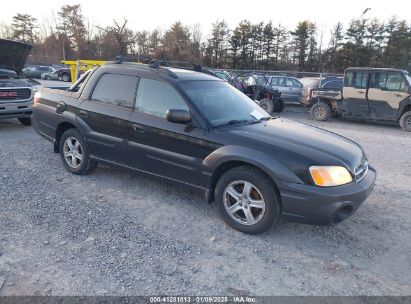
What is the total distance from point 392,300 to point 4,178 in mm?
4965

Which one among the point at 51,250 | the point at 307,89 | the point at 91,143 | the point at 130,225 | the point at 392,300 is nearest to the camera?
the point at 392,300

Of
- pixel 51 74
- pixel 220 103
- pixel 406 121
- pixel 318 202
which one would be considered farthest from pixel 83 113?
pixel 51 74

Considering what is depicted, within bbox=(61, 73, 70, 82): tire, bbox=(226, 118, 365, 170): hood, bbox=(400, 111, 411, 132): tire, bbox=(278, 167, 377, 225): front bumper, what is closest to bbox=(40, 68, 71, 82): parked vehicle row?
bbox=(61, 73, 70, 82): tire

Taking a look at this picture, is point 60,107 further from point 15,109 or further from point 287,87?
point 287,87

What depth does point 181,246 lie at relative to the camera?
3.38 m

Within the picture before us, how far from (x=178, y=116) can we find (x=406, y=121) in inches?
386

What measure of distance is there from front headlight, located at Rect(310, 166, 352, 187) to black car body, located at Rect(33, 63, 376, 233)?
51 mm

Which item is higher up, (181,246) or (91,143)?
(91,143)

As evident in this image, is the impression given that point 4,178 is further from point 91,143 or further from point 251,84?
Result: point 251,84

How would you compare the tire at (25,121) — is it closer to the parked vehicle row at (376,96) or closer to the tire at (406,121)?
the parked vehicle row at (376,96)

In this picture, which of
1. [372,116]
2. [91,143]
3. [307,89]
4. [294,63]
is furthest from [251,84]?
[294,63]

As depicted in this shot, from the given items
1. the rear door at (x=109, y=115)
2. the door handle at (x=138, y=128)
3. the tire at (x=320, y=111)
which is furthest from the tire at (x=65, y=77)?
the door handle at (x=138, y=128)

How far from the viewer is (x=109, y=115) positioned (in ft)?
14.9

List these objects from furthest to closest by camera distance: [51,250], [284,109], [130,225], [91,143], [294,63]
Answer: [294,63] → [284,109] → [91,143] → [130,225] → [51,250]
